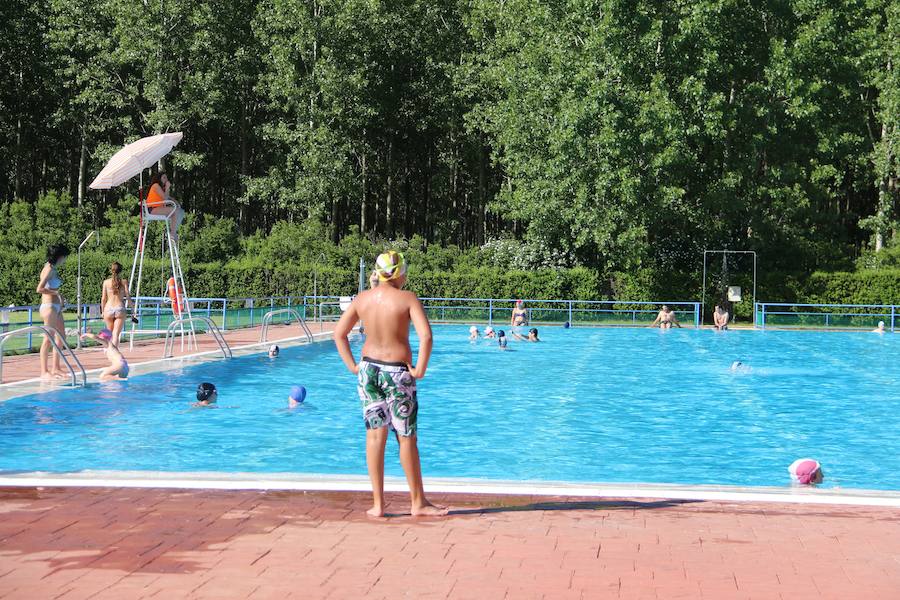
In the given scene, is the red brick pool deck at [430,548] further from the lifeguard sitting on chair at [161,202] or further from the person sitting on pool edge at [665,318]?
the person sitting on pool edge at [665,318]

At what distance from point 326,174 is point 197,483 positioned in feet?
149

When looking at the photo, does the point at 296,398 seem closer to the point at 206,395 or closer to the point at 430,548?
the point at 206,395

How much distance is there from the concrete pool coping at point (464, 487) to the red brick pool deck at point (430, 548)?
0.72 feet

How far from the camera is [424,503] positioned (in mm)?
8008

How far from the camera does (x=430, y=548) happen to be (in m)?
6.97

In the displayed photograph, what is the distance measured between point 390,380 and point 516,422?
8.71 meters

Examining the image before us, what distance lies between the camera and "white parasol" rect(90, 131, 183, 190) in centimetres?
2202

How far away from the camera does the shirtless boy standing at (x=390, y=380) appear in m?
7.89

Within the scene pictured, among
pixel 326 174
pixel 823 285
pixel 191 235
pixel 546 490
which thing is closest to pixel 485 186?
pixel 326 174

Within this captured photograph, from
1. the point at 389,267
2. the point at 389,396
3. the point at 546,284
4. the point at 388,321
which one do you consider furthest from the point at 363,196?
the point at 389,396

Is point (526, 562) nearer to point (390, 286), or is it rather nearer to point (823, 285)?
point (390, 286)

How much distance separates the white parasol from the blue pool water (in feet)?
14.3

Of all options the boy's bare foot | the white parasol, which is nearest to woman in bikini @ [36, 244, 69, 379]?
the white parasol

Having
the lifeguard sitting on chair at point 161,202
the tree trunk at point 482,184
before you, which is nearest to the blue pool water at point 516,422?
the lifeguard sitting on chair at point 161,202
